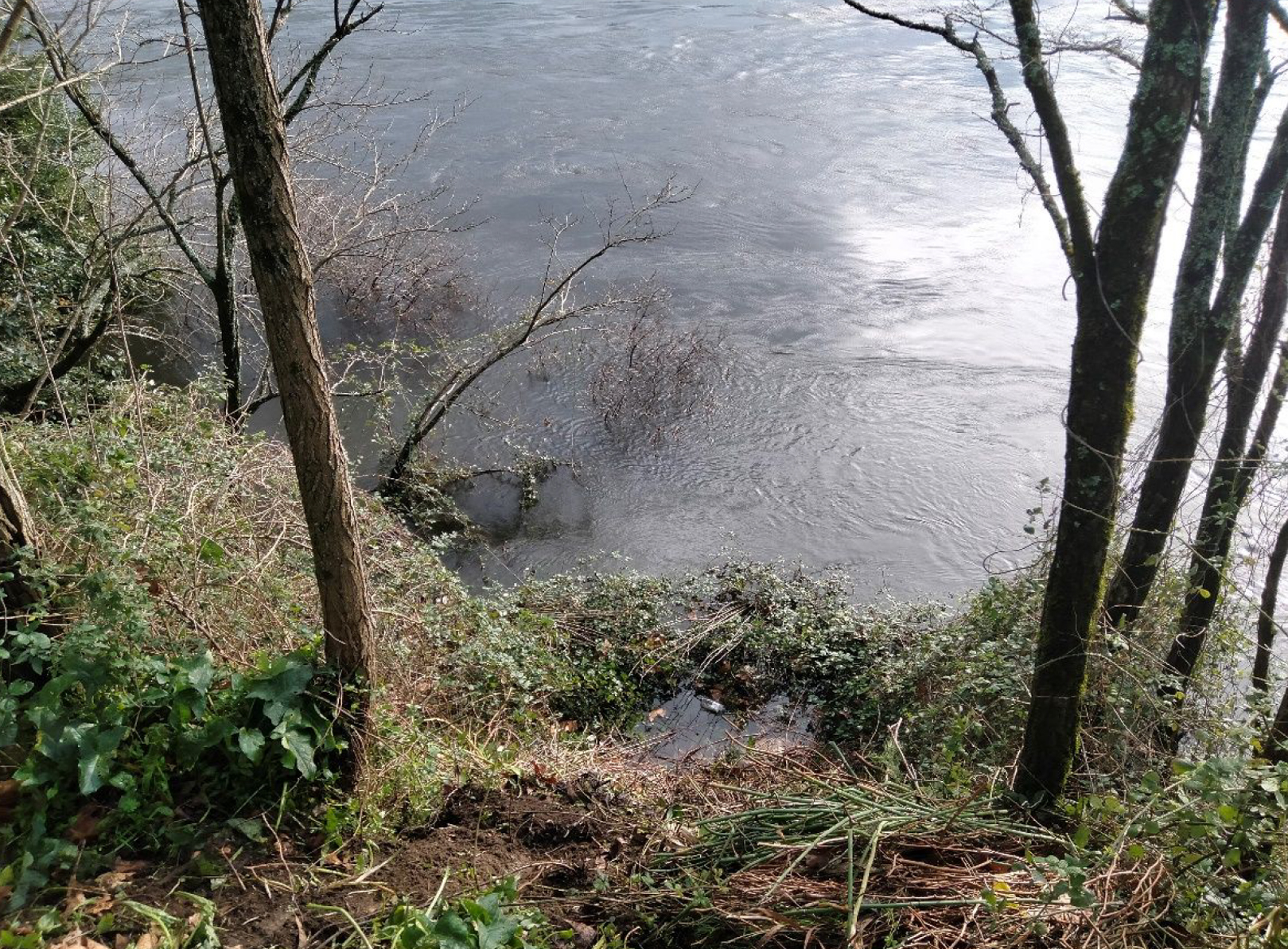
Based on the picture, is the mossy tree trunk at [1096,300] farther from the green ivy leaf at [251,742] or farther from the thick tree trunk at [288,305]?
the green ivy leaf at [251,742]

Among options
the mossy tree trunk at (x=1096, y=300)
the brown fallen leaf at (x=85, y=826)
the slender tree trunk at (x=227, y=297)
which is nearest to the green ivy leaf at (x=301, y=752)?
the brown fallen leaf at (x=85, y=826)

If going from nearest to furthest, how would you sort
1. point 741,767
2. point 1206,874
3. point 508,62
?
1. point 1206,874
2. point 741,767
3. point 508,62

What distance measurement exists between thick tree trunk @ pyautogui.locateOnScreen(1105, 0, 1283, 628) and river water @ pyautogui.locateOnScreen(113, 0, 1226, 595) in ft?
14.7

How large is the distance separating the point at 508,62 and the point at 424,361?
10.7 metres

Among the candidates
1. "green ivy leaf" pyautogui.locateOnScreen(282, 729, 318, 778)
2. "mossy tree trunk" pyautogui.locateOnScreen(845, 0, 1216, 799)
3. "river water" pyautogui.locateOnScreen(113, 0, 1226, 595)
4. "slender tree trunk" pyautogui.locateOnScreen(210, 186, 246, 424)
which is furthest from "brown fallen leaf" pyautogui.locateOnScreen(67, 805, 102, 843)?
"river water" pyautogui.locateOnScreen(113, 0, 1226, 595)

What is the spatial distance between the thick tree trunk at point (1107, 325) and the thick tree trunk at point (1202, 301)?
4.04 ft

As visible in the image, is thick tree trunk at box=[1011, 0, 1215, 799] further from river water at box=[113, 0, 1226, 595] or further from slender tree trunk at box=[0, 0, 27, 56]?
river water at box=[113, 0, 1226, 595]

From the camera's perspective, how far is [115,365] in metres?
10.9

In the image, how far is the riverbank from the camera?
3.13m

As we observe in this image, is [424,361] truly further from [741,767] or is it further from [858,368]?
[741,767]

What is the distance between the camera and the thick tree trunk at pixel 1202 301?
492cm

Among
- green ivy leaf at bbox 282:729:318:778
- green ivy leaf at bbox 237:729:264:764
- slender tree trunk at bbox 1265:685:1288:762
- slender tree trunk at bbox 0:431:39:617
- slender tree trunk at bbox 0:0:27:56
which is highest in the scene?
slender tree trunk at bbox 0:0:27:56

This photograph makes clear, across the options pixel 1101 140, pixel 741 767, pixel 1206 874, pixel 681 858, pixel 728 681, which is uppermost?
pixel 1101 140

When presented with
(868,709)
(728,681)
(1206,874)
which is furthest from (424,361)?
(1206,874)
